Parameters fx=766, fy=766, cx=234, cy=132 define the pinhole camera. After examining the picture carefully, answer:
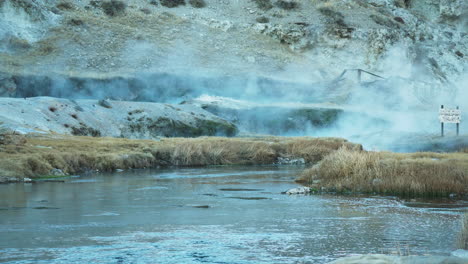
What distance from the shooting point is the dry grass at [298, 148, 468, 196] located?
2127 centimetres

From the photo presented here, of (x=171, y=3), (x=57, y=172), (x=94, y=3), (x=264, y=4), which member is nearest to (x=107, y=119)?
(x=57, y=172)

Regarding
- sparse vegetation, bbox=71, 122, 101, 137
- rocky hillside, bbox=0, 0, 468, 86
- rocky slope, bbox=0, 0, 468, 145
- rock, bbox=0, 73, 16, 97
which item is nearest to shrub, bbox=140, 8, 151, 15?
rocky slope, bbox=0, 0, 468, 145

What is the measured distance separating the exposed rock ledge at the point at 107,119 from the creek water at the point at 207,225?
17.9 meters

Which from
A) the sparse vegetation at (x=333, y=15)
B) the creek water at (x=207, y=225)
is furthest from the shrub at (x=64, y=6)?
the creek water at (x=207, y=225)

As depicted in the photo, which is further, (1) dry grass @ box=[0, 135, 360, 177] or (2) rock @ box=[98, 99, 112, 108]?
(2) rock @ box=[98, 99, 112, 108]

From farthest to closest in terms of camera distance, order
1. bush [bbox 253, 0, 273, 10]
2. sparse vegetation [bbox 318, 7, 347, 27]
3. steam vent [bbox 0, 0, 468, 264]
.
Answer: bush [bbox 253, 0, 273, 10], sparse vegetation [bbox 318, 7, 347, 27], steam vent [bbox 0, 0, 468, 264]

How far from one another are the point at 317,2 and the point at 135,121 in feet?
159

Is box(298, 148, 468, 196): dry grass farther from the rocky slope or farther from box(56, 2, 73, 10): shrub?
box(56, 2, 73, 10): shrub

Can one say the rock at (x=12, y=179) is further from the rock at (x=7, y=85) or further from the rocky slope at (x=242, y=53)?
the rock at (x=7, y=85)

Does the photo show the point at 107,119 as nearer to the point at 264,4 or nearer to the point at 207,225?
the point at 207,225

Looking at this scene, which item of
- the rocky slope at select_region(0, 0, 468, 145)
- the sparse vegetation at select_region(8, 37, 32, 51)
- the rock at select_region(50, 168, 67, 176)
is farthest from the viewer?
the sparse vegetation at select_region(8, 37, 32, 51)

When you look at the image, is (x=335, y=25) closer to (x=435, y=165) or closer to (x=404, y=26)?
(x=404, y=26)

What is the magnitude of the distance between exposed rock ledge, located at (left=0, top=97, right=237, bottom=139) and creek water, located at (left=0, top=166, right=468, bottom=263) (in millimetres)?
17899

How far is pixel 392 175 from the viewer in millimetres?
22312
